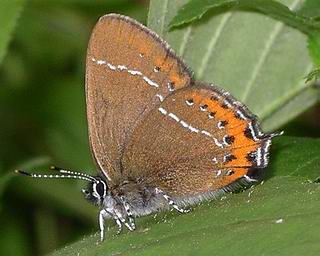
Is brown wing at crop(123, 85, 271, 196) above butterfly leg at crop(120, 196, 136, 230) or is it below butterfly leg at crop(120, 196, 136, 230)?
above

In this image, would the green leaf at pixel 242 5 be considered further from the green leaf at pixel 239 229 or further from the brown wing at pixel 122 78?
the green leaf at pixel 239 229

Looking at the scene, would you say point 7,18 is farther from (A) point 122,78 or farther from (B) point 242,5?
(B) point 242,5

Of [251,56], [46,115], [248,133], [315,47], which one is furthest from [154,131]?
[46,115]

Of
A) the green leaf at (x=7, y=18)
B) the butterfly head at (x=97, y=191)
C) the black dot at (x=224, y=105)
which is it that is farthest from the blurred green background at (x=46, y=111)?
the black dot at (x=224, y=105)

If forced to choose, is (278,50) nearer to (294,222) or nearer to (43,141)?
(294,222)

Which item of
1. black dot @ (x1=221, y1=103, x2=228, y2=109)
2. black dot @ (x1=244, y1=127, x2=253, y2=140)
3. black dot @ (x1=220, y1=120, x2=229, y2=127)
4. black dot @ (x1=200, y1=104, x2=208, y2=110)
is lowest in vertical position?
black dot @ (x1=244, y1=127, x2=253, y2=140)

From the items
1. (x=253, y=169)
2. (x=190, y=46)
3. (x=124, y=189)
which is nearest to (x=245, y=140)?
(x=253, y=169)

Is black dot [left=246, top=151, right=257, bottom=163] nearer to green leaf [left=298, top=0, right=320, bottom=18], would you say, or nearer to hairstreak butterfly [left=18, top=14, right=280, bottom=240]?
hairstreak butterfly [left=18, top=14, right=280, bottom=240]

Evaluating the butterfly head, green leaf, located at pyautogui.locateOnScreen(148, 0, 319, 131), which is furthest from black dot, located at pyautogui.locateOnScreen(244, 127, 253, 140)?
green leaf, located at pyautogui.locateOnScreen(148, 0, 319, 131)
